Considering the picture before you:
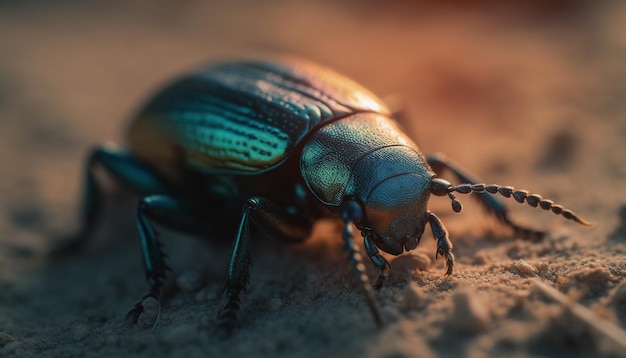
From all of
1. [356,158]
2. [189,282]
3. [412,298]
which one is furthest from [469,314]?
[189,282]

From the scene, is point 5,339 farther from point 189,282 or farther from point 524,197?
point 524,197

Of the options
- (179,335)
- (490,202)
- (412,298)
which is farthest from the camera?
(490,202)

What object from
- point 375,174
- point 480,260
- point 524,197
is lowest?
point 480,260

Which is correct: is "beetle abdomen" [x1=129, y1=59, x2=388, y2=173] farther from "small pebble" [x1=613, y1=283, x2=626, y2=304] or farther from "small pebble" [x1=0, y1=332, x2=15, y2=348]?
"small pebble" [x1=613, y1=283, x2=626, y2=304]

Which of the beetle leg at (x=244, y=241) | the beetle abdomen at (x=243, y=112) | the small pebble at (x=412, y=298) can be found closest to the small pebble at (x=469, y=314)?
the small pebble at (x=412, y=298)

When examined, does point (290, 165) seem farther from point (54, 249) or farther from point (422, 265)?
point (54, 249)

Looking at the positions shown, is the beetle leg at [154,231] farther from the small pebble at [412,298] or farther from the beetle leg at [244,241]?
the small pebble at [412,298]

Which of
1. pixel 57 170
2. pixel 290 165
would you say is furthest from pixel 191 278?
pixel 57 170
